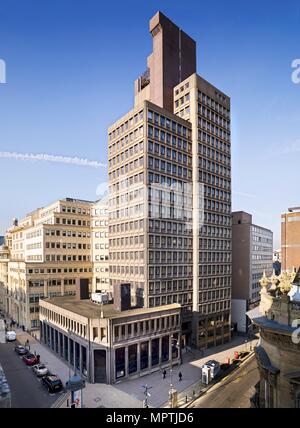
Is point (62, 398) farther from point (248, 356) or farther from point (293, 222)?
point (293, 222)

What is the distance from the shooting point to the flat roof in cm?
3947

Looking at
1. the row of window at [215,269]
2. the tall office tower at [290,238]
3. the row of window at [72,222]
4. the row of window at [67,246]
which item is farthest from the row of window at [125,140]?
the tall office tower at [290,238]

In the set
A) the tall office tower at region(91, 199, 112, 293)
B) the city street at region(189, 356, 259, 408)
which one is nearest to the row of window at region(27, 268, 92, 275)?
the tall office tower at region(91, 199, 112, 293)

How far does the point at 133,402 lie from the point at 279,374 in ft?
68.7

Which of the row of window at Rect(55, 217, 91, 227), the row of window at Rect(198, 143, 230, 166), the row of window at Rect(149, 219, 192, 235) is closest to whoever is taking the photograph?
the row of window at Rect(149, 219, 192, 235)

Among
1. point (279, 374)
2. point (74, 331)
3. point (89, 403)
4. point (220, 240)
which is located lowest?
point (89, 403)

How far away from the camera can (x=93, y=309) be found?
4341 centimetres

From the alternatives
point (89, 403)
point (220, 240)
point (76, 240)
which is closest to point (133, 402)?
point (89, 403)

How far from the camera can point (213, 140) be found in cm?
5806

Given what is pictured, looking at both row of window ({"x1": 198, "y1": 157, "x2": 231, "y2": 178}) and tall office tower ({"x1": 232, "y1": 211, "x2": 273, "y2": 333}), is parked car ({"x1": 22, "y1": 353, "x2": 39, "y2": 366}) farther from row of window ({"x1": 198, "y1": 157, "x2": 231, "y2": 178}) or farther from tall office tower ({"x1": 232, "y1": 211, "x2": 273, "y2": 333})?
tall office tower ({"x1": 232, "y1": 211, "x2": 273, "y2": 333})

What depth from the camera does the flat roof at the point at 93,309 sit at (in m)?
39.5

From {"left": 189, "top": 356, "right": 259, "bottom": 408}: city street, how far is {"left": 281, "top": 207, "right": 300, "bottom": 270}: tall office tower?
26.0m

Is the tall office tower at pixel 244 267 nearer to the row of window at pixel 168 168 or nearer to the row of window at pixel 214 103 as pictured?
the row of window at pixel 214 103

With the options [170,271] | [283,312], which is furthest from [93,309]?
[283,312]
